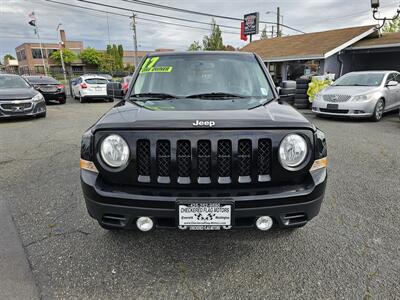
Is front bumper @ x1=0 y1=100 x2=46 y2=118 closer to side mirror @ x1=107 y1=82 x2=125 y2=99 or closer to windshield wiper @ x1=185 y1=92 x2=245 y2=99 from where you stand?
side mirror @ x1=107 y1=82 x2=125 y2=99

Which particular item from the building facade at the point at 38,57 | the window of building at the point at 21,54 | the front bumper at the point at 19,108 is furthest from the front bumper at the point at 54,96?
the window of building at the point at 21,54

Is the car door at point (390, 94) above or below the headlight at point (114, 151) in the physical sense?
below

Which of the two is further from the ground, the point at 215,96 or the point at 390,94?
the point at 215,96

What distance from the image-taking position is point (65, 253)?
2467 mm

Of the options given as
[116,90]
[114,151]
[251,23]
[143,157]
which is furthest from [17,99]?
[251,23]

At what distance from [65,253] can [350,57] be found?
69.3 feet

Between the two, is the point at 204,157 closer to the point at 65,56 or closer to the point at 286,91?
the point at 286,91

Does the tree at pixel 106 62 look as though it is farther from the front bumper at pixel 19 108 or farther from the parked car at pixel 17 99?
the front bumper at pixel 19 108

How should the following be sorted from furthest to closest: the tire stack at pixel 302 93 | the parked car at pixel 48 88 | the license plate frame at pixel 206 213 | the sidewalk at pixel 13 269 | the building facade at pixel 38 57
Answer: the building facade at pixel 38 57 < the parked car at pixel 48 88 < the tire stack at pixel 302 93 < the sidewalk at pixel 13 269 < the license plate frame at pixel 206 213

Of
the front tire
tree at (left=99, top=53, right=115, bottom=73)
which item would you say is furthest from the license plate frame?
tree at (left=99, top=53, right=115, bottom=73)

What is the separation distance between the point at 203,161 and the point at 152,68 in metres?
1.78

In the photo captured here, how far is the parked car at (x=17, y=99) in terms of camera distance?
8414mm

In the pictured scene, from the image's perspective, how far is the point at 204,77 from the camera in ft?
10.2

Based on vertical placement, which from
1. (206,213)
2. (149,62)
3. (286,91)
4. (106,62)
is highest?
(106,62)
